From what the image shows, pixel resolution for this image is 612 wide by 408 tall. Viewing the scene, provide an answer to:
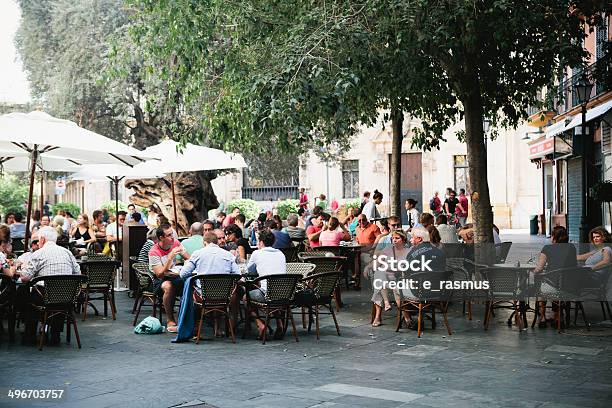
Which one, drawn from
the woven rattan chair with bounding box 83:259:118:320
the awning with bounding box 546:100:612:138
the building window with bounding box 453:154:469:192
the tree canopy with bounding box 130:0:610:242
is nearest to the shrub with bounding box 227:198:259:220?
the building window with bounding box 453:154:469:192

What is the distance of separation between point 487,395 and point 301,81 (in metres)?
5.80

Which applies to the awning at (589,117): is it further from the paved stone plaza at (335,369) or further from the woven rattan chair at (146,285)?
the woven rattan chair at (146,285)

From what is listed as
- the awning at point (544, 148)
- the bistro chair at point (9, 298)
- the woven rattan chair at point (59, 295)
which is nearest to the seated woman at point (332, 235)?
the woven rattan chair at point (59, 295)

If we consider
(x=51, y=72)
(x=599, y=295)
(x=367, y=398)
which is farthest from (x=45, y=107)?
(x=367, y=398)

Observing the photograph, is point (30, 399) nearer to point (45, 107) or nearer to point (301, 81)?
point (301, 81)

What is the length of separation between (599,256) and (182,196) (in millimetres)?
14245

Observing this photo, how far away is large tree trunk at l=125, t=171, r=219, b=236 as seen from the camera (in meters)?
23.3

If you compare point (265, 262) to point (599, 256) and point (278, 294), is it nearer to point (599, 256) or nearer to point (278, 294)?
point (278, 294)

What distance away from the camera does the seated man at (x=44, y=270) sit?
993 centimetres

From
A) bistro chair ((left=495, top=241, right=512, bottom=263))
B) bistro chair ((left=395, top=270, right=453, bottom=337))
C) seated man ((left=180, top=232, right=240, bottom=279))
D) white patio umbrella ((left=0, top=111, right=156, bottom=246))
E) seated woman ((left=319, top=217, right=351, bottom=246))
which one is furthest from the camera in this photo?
seated woman ((left=319, top=217, right=351, bottom=246))

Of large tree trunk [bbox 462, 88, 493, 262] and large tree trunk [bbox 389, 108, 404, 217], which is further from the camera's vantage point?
large tree trunk [bbox 389, 108, 404, 217]

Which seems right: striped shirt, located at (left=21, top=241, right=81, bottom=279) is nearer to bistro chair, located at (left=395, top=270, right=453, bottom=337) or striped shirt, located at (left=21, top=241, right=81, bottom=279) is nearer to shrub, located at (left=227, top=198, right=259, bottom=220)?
bistro chair, located at (left=395, top=270, right=453, bottom=337)

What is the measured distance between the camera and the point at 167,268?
11.0m

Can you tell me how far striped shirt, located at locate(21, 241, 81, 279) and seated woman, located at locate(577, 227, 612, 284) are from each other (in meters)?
6.41
